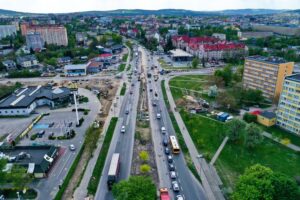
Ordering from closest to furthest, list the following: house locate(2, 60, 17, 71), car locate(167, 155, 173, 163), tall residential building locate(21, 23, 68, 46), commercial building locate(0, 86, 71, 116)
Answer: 1. car locate(167, 155, 173, 163)
2. commercial building locate(0, 86, 71, 116)
3. house locate(2, 60, 17, 71)
4. tall residential building locate(21, 23, 68, 46)

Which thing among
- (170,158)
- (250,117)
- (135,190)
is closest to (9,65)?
(170,158)

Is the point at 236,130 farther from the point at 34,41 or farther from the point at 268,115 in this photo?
the point at 34,41

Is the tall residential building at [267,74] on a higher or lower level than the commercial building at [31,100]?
higher

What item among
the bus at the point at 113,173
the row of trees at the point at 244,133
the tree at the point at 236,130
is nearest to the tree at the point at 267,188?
the row of trees at the point at 244,133

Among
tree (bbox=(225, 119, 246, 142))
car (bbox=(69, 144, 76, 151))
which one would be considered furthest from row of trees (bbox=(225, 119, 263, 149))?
car (bbox=(69, 144, 76, 151))

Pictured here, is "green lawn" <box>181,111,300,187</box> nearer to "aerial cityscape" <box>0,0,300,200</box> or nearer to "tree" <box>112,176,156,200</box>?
"aerial cityscape" <box>0,0,300,200</box>

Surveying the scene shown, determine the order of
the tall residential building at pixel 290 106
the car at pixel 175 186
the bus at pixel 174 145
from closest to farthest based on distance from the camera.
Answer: the car at pixel 175 186, the bus at pixel 174 145, the tall residential building at pixel 290 106

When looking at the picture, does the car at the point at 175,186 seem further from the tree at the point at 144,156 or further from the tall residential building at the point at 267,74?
the tall residential building at the point at 267,74
